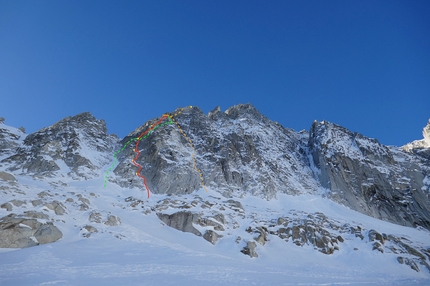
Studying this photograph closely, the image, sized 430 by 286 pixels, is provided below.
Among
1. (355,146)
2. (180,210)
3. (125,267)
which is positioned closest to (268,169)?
(355,146)

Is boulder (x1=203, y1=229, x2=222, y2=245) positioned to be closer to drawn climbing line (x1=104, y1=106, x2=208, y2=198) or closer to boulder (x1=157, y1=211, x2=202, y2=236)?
boulder (x1=157, y1=211, x2=202, y2=236)

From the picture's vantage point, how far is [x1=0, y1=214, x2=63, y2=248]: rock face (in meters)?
23.7

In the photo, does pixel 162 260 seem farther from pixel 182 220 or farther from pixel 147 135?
pixel 147 135

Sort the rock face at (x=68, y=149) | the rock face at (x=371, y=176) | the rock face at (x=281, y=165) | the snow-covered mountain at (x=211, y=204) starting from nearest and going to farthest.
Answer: the snow-covered mountain at (x=211, y=204) → the rock face at (x=68, y=149) → the rock face at (x=281, y=165) → the rock face at (x=371, y=176)

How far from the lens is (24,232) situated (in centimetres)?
2502

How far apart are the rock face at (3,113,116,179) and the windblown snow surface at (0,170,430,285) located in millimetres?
12153

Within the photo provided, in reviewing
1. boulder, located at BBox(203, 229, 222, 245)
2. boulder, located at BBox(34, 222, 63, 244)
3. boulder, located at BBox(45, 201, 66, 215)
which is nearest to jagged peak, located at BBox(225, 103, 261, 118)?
boulder, located at BBox(203, 229, 222, 245)

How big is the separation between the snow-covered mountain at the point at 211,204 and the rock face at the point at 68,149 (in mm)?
394

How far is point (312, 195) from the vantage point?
7350cm

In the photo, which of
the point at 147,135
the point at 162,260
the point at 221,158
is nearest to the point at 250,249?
the point at 162,260

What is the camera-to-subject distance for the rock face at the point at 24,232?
23.7 meters

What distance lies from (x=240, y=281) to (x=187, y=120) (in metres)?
78.6

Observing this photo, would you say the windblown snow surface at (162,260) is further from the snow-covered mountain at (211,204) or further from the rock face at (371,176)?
the rock face at (371,176)

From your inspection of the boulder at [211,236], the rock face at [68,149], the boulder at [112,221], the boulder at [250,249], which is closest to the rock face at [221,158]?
the rock face at [68,149]
